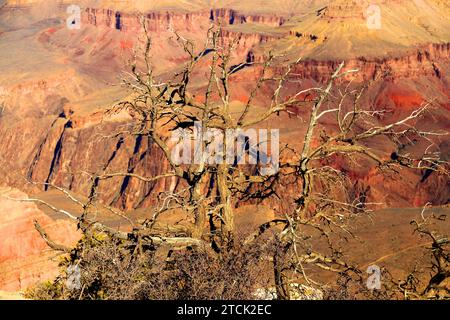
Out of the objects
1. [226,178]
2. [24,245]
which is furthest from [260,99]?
[226,178]

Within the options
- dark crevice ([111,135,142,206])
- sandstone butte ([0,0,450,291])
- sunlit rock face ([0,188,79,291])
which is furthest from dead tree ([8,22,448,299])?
dark crevice ([111,135,142,206])

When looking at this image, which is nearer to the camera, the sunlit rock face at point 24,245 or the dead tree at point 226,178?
the dead tree at point 226,178

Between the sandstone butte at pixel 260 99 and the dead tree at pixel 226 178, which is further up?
the sandstone butte at pixel 260 99

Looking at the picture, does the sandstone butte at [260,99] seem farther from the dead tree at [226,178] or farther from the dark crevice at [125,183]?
the dead tree at [226,178]

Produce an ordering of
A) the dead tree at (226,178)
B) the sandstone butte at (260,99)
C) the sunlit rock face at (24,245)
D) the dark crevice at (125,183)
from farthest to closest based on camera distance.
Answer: the dark crevice at (125,183) < the sandstone butte at (260,99) < the sunlit rock face at (24,245) < the dead tree at (226,178)

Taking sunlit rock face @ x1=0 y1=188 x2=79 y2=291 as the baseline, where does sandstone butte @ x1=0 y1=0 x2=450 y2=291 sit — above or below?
above

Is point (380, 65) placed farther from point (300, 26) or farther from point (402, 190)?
point (402, 190)

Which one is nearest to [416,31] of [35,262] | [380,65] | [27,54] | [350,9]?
[350,9]

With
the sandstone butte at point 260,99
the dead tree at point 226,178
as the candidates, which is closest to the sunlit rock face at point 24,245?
the dead tree at point 226,178

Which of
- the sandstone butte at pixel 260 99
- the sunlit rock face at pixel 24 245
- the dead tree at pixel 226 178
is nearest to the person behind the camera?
the dead tree at pixel 226 178

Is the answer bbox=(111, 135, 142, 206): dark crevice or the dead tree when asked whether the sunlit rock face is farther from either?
bbox=(111, 135, 142, 206): dark crevice
